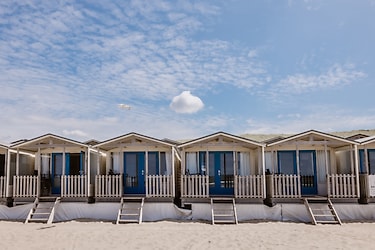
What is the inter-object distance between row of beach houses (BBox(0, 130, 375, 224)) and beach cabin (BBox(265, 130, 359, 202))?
0.04m

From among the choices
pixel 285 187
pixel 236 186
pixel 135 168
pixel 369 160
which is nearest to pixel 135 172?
pixel 135 168

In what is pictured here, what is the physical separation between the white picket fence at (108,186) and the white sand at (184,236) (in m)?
1.49

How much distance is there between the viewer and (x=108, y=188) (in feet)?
50.9

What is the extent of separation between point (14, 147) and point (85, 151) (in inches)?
120

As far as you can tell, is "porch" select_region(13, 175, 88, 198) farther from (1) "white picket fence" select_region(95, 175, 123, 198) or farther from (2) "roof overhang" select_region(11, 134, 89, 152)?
(2) "roof overhang" select_region(11, 134, 89, 152)

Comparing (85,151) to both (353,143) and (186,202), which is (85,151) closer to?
(186,202)

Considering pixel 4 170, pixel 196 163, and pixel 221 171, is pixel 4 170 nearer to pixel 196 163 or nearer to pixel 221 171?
pixel 196 163

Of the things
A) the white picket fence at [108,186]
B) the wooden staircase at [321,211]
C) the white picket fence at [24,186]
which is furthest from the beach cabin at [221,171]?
the white picket fence at [24,186]

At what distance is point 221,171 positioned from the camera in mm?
16875

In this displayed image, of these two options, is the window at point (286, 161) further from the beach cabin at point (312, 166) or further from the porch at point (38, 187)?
the porch at point (38, 187)

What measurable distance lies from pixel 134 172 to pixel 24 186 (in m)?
4.81

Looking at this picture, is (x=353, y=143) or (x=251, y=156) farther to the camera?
(x=251, y=156)

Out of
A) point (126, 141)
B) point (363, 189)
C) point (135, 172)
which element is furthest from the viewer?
point (135, 172)

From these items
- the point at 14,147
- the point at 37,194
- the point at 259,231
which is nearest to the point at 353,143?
the point at 259,231
